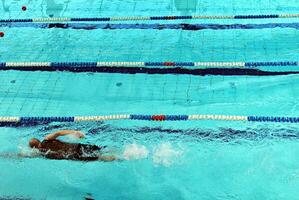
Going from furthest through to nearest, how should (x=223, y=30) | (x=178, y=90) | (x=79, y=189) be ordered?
(x=223, y=30) < (x=178, y=90) < (x=79, y=189)

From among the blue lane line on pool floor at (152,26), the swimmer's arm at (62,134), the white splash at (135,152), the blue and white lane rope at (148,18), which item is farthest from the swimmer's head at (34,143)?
the blue and white lane rope at (148,18)

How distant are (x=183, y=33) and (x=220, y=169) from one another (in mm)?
2428

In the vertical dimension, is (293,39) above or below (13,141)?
above

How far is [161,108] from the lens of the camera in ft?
16.5

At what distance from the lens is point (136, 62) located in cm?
571

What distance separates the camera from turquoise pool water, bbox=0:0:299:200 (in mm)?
4320

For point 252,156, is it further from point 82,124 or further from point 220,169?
point 82,124

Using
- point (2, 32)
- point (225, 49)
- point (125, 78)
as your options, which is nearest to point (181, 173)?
point (125, 78)

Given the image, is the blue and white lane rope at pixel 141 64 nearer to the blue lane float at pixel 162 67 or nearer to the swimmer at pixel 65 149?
the blue lane float at pixel 162 67

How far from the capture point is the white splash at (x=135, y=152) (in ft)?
14.9

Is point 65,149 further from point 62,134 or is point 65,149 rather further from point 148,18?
point 148,18

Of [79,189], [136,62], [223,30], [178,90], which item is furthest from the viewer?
[223,30]

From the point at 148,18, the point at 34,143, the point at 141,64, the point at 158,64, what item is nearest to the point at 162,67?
the point at 158,64

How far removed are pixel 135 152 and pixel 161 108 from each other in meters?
0.69
